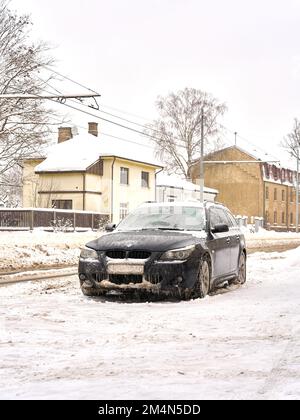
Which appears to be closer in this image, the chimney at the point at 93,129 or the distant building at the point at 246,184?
the chimney at the point at 93,129

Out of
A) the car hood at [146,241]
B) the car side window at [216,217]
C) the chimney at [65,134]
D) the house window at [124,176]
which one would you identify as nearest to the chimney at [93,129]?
the chimney at [65,134]

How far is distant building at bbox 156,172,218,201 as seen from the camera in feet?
204

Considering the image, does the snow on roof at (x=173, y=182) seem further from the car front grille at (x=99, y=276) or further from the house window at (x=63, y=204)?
the car front grille at (x=99, y=276)

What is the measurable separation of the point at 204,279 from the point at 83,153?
3902 centimetres

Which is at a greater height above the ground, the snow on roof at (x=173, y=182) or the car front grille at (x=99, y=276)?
the snow on roof at (x=173, y=182)

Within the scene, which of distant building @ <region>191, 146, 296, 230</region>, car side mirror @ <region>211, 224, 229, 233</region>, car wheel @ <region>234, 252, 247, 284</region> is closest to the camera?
car side mirror @ <region>211, 224, 229, 233</region>

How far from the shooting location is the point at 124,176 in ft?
164

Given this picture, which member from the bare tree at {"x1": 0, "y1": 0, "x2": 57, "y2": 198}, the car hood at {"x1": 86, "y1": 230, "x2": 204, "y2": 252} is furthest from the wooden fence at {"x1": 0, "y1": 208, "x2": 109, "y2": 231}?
the car hood at {"x1": 86, "y1": 230, "x2": 204, "y2": 252}

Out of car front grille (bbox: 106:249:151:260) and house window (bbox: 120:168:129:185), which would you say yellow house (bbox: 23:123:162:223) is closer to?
house window (bbox: 120:168:129:185)

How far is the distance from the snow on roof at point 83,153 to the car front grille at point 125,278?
36854 mm

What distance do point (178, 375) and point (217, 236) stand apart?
624 cm

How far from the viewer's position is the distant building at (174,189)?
6206 centimetres

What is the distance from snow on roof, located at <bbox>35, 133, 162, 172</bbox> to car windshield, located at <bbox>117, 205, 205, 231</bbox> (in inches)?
1375
